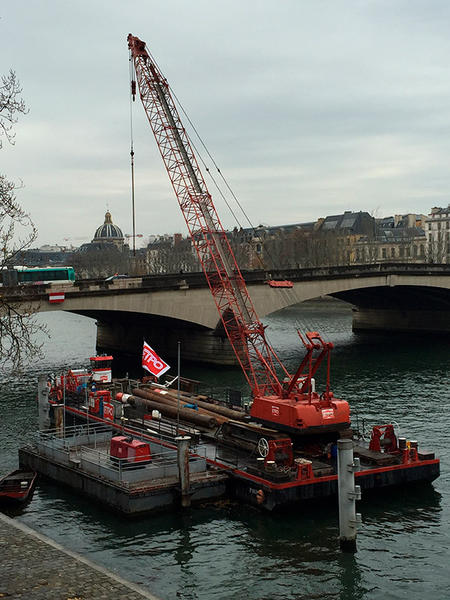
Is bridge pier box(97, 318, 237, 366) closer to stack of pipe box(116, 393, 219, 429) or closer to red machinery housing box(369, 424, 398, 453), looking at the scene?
stack of pipe box(116, 393, 219, 429)

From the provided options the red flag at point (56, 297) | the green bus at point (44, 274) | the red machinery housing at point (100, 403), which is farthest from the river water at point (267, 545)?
the green bus at point (44, 274)

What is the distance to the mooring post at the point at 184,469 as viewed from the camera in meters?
30.5

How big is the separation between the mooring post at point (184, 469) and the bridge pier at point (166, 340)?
41.7 metres

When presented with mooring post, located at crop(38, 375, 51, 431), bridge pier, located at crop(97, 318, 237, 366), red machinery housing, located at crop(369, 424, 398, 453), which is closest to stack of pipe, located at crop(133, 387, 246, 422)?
mooring post, located at crop(38, 375, 51, 431)

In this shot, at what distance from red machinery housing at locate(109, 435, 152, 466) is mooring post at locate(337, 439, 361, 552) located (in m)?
8.65

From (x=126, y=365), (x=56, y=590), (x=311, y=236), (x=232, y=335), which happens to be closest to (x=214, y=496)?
(x=56, y=590)

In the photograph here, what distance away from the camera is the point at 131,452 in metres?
32.4

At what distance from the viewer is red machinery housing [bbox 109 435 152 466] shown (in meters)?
32.2

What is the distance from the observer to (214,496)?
1252 inches

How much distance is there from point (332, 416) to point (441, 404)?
21341mm

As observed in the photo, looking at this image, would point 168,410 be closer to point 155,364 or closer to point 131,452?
point 155,364

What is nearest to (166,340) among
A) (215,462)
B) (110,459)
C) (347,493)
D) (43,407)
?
(43,407)

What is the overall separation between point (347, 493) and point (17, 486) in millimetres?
14164

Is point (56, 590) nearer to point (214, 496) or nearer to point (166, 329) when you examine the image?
point (214, 496)
